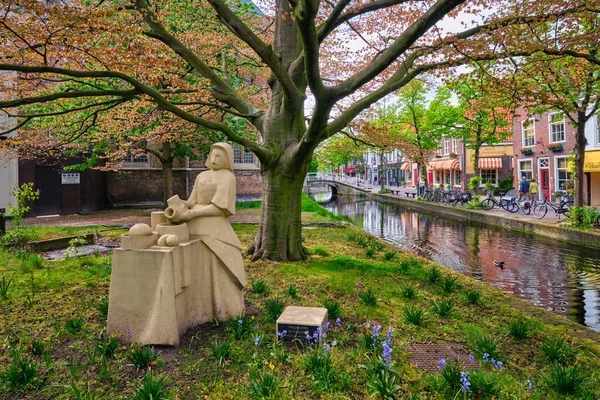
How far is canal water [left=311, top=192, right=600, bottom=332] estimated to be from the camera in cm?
811

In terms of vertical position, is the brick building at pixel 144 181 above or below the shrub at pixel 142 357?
above

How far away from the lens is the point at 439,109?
27.1 meters

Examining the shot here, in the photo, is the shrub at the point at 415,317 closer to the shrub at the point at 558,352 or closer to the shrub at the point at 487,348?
the shrub at the point at 487,348

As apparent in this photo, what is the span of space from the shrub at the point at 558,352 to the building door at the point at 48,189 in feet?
76.3

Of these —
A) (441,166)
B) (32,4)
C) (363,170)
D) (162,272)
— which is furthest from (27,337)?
(363,170)

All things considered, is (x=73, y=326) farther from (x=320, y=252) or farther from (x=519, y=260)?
(x=519, y=260)

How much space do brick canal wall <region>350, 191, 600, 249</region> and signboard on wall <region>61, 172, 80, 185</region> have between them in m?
23.1

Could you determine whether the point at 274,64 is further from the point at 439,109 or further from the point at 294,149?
the point at 439,109

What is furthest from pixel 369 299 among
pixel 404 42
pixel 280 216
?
pixel 404 42

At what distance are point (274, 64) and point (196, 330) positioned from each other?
14.8 ft

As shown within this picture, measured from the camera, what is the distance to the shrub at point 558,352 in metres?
3.94

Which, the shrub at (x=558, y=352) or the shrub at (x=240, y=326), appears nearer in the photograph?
the shrub at (x=558, y=352)

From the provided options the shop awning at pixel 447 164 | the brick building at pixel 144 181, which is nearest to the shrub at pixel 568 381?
the brick building at pixel 144 181

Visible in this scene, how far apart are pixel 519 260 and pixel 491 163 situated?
1079 inches
